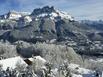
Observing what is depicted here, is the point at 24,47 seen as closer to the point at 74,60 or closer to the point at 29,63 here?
the point at 74,60

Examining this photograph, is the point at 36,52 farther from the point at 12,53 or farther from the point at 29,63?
the point at 29,63

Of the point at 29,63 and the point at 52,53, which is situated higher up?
the point at 29,63

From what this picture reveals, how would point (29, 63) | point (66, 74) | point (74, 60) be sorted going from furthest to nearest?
point (74, 60) → point (29, 63) → point (66, 74)

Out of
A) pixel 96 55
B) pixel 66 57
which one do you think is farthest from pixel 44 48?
pixel 96 55

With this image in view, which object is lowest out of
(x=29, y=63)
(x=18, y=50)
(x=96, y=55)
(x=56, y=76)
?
Answer: (x=96, y=55)

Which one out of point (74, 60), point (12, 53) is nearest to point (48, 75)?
point (74, 60)

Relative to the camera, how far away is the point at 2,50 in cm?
13375

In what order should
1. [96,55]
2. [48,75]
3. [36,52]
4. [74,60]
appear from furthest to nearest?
[96,55] < [36,52] < [74,60] < [48,75]

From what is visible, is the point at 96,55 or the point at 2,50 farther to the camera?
the point at 96,55

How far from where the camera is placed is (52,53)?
127375mm

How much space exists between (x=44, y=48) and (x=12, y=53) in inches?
547

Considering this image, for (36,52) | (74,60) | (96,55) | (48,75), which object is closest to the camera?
(48,75)

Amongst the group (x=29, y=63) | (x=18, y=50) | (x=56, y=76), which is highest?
(x=56, y=76)

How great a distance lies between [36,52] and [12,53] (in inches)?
384
